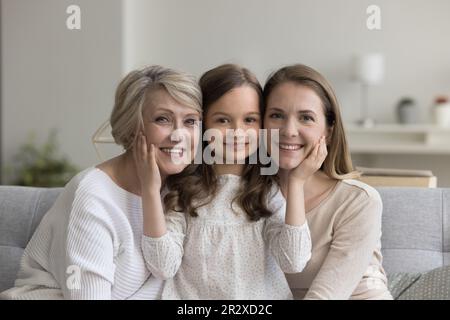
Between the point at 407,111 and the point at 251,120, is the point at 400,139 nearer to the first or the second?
the point at 407,111

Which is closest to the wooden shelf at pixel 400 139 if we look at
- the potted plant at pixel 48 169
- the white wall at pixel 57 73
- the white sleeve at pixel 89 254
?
the white wall at pixel 57 73

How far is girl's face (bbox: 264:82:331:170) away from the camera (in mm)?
1098

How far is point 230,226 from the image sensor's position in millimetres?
1138

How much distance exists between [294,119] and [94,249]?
0.38 m

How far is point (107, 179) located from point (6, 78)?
145 inches

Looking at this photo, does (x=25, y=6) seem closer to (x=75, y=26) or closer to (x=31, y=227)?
(x=31, y=227)

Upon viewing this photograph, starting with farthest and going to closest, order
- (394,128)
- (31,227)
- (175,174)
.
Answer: (394,128) < (31,227) < (175,174)

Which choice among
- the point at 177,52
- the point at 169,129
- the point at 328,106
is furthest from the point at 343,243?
the point at 177,52

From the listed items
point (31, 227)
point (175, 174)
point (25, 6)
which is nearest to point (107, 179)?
point (175, 174)

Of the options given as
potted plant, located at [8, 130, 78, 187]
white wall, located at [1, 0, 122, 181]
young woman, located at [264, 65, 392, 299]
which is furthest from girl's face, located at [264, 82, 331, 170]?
potted plant, located at [8, 130, 78, 187]

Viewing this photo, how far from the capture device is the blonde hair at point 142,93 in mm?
1109

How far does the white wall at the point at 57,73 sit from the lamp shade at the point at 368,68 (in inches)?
56.2

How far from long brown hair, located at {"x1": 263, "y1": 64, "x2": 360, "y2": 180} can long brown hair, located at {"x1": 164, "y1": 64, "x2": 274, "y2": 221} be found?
44 mm

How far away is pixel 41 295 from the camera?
1.21 meters
